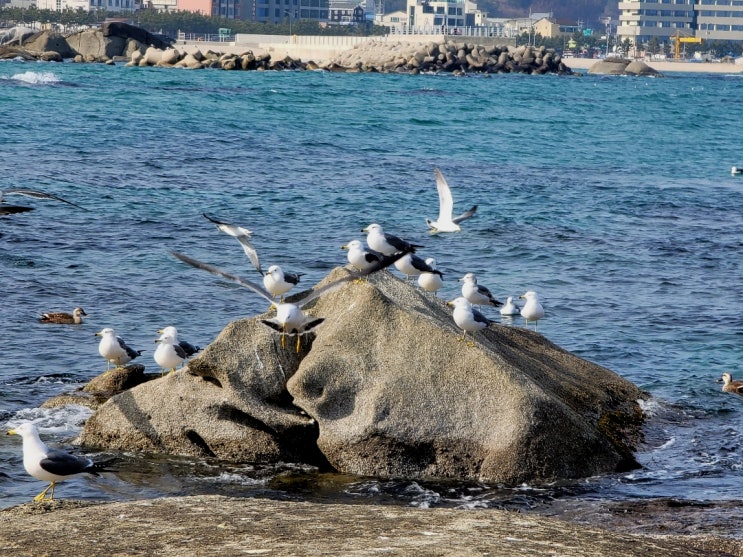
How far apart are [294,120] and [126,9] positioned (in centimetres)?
16380

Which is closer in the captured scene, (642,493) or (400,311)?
(642,493)

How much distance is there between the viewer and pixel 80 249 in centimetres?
1673

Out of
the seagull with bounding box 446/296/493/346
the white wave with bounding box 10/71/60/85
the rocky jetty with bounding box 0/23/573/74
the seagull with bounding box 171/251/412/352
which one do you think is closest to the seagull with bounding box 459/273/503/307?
the seagull with bounding box 446/296/493/346

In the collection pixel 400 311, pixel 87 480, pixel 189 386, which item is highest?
pixel 400 311

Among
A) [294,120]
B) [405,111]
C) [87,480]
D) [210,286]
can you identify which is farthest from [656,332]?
[405,111]

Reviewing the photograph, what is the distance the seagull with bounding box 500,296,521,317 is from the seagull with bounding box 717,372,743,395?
303 centimetres

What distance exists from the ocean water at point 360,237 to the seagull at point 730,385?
149mm

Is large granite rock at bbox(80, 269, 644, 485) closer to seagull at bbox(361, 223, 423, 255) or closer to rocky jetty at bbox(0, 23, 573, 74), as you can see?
seagull at bbox(361, 223, 423, 255)

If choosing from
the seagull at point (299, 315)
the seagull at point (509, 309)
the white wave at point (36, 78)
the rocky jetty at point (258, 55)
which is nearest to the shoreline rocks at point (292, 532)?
the seagull at point (299, 315)

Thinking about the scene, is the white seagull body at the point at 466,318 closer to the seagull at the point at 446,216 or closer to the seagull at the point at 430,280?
the seagull at the point at 430,280

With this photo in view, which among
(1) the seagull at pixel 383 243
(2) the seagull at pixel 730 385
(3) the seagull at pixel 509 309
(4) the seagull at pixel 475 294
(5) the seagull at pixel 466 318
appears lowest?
(2) the seagull at pixel 730 385

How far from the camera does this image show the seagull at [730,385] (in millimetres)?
11109

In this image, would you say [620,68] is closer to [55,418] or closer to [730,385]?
[730,385]

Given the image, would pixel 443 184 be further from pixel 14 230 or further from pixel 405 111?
pixel 405 111
